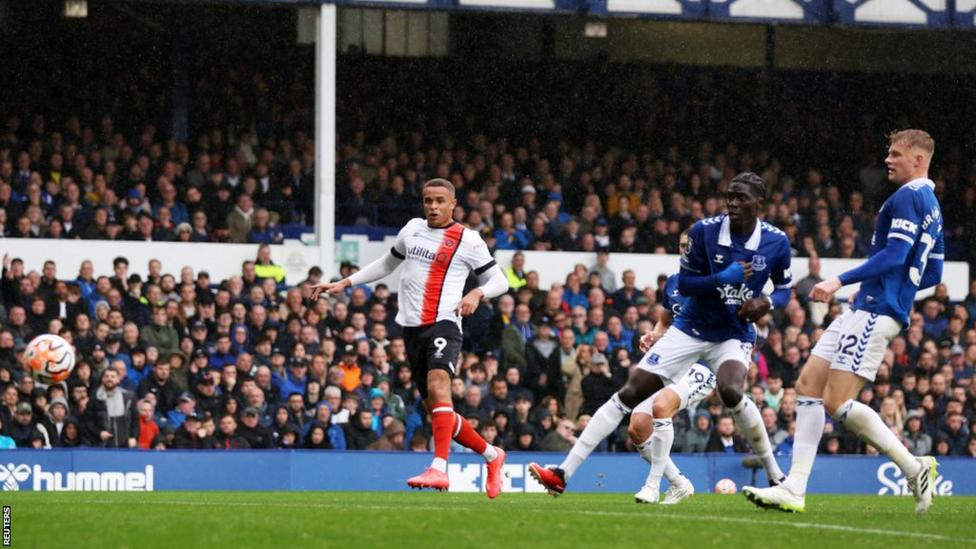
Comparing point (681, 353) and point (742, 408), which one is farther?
point (681, 353)

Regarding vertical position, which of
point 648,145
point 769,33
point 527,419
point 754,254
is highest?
point 769,33

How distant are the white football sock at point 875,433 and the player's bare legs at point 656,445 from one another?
1415 millimetres

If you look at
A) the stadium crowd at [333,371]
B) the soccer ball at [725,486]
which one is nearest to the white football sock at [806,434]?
the soccer ball at [725,486]

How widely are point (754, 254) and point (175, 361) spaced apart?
10.8 m

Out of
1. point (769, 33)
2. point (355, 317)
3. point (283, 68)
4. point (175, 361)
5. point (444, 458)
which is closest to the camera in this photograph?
point (444, 458)

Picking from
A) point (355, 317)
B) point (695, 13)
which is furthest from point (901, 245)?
point (695, 13)

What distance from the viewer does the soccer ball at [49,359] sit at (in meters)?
17.2

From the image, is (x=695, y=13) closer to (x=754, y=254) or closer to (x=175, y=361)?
(x=175, y=361)

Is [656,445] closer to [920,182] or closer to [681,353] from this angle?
[681,353]

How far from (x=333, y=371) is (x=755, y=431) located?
9993 mm

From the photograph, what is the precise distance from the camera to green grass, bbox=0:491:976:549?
833 centimetres

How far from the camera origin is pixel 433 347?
1266 centimetres

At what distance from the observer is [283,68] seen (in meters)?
31.0

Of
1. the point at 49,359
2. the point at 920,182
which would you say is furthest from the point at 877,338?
the point at 49,359
